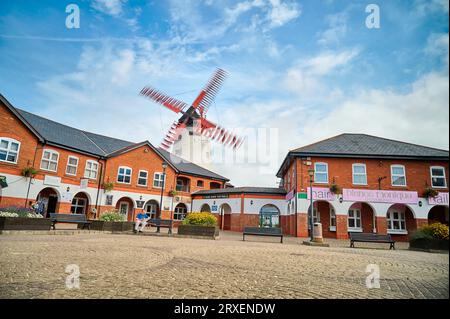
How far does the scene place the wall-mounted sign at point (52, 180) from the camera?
20514 millimetres

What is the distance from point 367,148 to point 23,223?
23722mm

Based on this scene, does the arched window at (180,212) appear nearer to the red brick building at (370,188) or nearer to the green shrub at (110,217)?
the green shrub at (110,217)

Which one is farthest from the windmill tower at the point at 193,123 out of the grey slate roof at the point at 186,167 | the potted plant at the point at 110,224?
the potted plant at the point at 110,224

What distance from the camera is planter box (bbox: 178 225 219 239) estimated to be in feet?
50.4

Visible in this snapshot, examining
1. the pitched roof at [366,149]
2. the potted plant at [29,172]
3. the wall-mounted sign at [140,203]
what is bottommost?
the wall-mounted sign at [140,203]

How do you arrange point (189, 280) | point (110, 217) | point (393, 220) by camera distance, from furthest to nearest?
point (393, 220)
point (110, 217)
point (189, 280)

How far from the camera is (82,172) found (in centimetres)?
2339

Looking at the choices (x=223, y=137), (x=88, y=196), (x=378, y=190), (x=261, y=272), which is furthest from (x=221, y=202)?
(x=261, y=272)

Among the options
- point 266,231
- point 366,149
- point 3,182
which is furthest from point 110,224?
point 366,149

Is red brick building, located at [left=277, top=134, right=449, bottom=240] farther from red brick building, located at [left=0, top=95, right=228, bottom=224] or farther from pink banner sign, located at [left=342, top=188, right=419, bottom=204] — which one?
red brick building, located at [left=0, top=95, right=228, bottom=224]

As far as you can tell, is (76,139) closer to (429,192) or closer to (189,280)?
(189,280)
